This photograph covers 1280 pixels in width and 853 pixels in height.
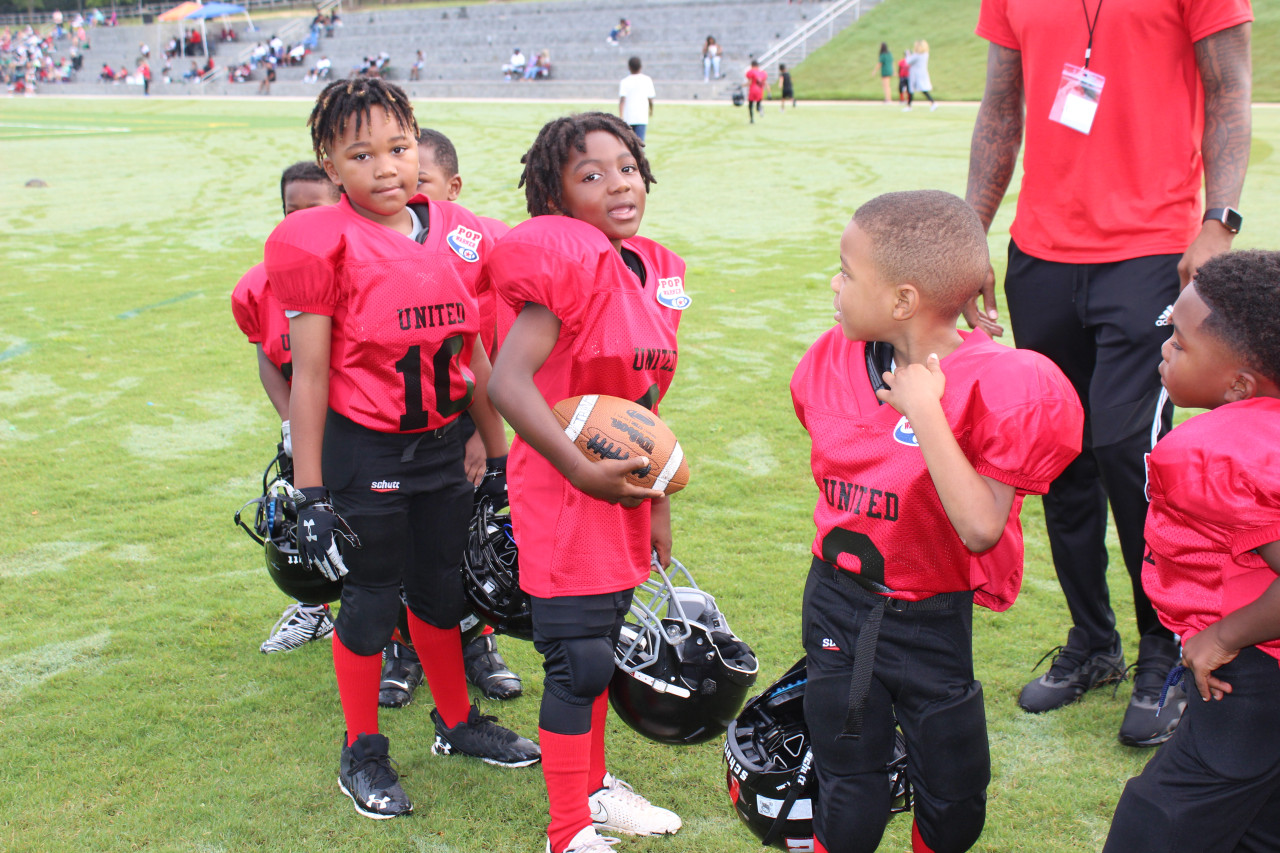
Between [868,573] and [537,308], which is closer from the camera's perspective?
[868,573]

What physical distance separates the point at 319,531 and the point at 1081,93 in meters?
2.64

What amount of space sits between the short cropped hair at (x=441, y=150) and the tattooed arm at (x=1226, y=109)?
7.98 ft

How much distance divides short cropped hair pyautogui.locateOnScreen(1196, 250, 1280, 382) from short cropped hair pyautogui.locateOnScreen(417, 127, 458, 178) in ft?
8.39

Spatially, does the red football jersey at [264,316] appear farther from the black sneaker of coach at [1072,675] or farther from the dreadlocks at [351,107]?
the black sneaker of coach at [1072,675]

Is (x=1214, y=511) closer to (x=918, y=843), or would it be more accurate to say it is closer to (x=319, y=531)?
(x=918, y=843)

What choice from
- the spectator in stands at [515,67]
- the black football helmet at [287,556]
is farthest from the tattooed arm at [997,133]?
the spectator in stands at [515,67]

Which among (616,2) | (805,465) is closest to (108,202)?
(805,465)

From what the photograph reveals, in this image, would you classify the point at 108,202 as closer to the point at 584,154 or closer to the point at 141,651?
the point at 141,651

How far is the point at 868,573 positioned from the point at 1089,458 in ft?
5.25

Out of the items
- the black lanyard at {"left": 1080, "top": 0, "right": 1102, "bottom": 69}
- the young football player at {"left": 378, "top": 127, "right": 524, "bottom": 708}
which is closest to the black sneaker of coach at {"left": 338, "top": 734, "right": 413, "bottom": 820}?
the young football player at {"left": 378, "top": 127, "right": 524, "bottom": 708}

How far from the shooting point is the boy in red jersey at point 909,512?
1951 mm

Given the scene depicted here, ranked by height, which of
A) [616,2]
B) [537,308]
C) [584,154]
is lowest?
[537,308]

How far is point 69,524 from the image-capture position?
4.76 meters

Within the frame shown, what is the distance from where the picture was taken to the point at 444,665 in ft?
10.3
